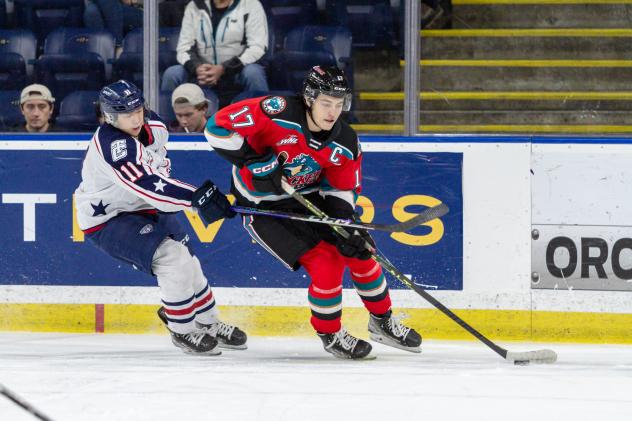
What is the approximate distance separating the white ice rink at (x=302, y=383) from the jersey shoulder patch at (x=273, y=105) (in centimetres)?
85

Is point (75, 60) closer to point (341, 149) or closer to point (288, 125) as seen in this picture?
point (288, 125)

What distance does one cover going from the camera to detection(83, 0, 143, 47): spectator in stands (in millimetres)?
4480

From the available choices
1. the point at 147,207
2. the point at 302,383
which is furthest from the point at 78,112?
the point at 302,383

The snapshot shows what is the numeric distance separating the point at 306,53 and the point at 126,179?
1011 millimetres

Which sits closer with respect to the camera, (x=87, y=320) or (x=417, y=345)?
(x=417, y=345)

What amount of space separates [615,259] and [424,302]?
742 millimetres

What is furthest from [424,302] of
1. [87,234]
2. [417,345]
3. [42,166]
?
[42,166]

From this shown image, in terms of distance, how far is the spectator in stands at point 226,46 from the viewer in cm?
438

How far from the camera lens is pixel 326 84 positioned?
3631mm

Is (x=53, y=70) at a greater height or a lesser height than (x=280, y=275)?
greater

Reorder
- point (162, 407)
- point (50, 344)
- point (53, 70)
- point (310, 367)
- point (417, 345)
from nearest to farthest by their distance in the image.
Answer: point (162, 407) < point (310, 367) < point (417, 345) < point (50, 344) < point (53, 70)

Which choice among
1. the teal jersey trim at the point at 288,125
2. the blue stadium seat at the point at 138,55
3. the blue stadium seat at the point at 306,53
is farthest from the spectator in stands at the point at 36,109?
the teal jersey trim at the point at 288,125

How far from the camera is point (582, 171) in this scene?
425cm

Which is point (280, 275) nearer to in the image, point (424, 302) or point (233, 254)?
point (233, 254)
